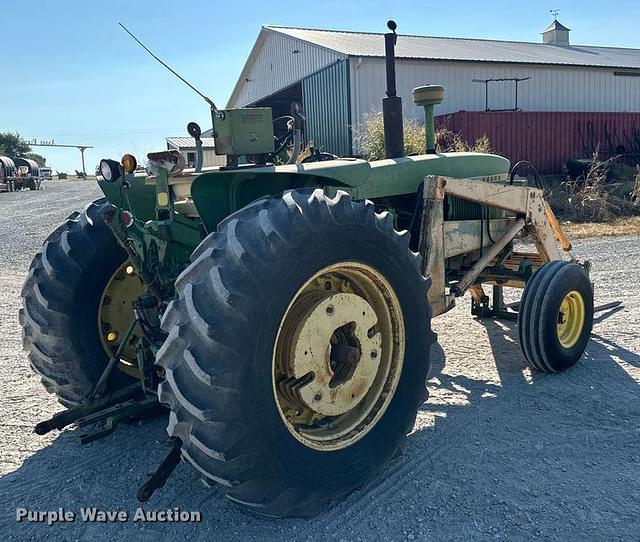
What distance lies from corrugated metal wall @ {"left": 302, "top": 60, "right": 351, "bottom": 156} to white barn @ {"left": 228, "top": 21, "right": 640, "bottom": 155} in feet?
0.10

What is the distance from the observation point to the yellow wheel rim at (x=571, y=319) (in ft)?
15.2

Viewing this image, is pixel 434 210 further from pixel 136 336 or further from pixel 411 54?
pixel 411 54

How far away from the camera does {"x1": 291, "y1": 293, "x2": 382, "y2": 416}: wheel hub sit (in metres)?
2.85

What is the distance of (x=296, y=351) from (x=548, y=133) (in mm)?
18682

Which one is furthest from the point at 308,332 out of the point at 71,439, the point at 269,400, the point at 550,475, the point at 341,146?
the point at 341,146

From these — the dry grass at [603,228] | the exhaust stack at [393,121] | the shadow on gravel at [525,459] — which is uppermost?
the exhaust stack at [393,121]

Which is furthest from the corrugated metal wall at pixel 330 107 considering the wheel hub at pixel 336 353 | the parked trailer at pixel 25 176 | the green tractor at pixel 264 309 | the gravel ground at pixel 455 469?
the parked trailer at pixel 25 176

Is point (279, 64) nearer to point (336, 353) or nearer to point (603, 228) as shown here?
point (603, 228)

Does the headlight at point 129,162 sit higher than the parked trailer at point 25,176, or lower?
lower

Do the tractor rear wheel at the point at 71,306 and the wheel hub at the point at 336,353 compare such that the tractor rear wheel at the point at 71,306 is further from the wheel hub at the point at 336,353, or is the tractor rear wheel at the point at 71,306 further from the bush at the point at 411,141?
the bush at the point at 411,141

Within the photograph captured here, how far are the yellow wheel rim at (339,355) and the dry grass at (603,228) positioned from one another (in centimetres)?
1037

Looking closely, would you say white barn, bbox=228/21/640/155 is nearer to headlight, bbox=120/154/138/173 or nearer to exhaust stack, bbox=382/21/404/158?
exhaust stack, bbox=382/21/404/158

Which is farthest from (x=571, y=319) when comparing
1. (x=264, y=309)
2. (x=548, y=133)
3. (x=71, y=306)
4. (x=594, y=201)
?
(x=548, y=133)

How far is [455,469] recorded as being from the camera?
3180 millimetres
